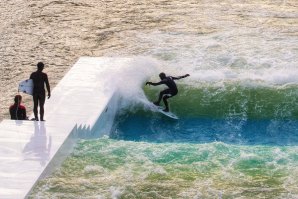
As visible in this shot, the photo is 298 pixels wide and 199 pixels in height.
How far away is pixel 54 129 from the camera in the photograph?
1422 cm

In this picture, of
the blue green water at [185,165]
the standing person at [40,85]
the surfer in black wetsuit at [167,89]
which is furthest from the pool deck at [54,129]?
the surfer in black wetsuit at [167,89]

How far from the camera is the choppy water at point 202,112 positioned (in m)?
12.6

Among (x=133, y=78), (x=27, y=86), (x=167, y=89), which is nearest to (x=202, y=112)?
(x=167, y=89)

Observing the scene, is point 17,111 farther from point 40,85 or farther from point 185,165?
point 185,165

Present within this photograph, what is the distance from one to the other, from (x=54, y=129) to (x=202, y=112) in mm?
4203

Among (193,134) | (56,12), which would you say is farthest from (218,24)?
(193,134)

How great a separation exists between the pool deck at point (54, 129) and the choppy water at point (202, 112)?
0.29m

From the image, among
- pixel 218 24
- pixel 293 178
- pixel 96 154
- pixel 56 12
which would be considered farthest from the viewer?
pixel 56 12

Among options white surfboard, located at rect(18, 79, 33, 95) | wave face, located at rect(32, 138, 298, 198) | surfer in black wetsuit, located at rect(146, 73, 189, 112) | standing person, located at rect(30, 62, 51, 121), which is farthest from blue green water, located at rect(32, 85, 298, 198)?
white surfboard, located at rect(18, 79, 33, 95)

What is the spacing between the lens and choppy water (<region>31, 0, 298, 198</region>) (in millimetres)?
12562

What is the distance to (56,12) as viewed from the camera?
79.7 ft

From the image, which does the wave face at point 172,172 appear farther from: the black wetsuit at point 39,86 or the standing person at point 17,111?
the standing person at point 17,111

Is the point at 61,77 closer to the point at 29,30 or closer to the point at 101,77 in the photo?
the point at 101,77

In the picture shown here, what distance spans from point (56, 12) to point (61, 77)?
20.0 ft
